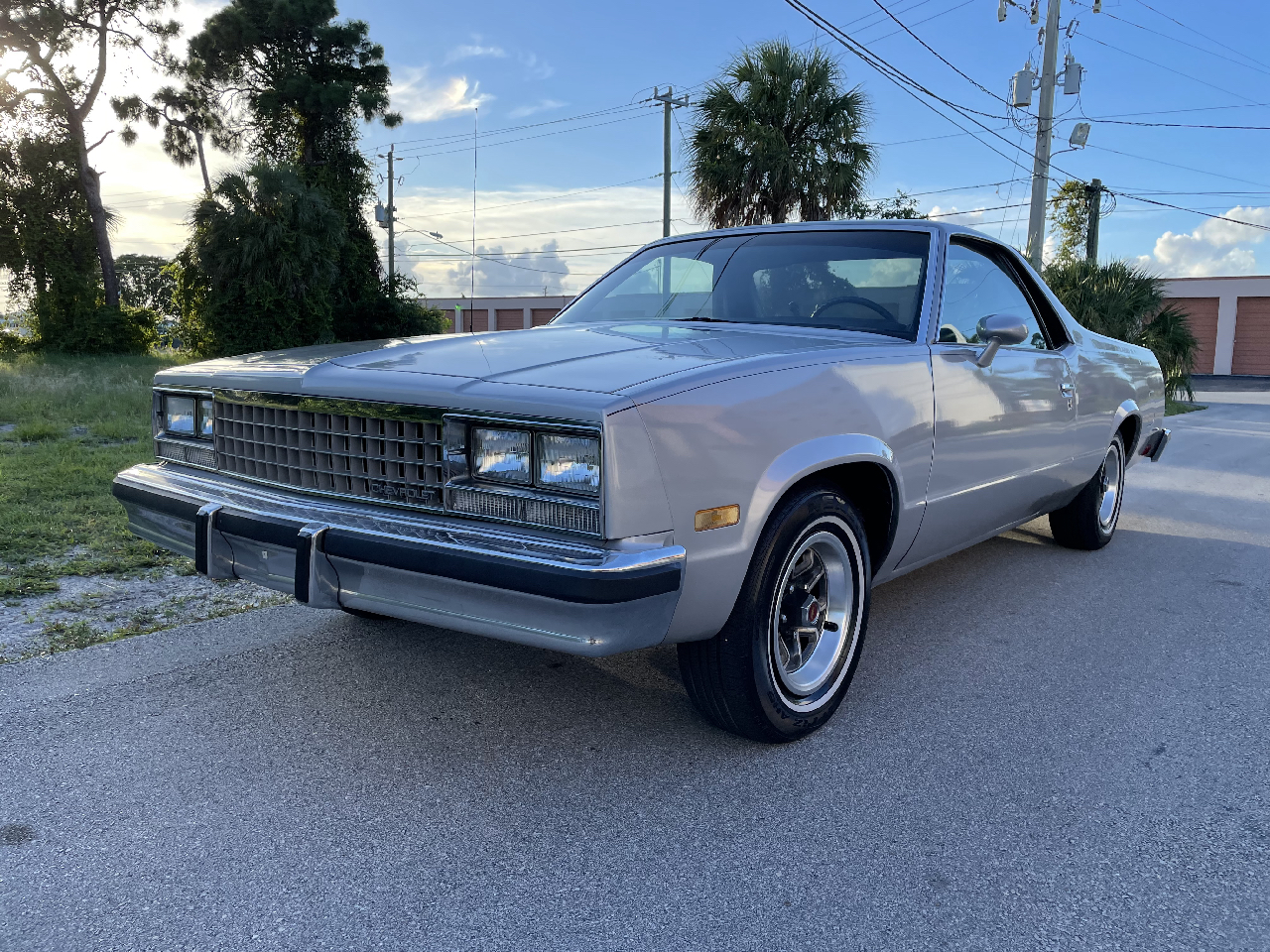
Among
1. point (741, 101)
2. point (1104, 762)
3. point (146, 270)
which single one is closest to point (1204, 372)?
point (741, 101)

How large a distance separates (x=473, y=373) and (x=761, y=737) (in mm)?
1269

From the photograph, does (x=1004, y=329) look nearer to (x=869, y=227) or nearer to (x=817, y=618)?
(x=869, y=227)

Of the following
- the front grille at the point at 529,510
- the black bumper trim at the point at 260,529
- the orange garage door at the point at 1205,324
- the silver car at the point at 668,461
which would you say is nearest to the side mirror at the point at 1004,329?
the silver car at the point at 668,461

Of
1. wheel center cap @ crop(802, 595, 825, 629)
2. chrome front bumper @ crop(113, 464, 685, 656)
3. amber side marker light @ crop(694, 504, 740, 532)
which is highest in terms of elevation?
amber side marker light @ crop(694, 504, 740, 532)

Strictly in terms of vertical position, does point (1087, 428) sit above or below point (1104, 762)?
above

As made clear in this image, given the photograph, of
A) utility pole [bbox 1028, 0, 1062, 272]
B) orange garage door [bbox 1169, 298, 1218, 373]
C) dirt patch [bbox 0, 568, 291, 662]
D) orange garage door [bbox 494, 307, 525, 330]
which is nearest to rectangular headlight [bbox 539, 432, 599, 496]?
dirt patch [bbox 0, 568, 291, 662]

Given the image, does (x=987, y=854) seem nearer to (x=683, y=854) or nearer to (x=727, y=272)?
(x=683, y=854)

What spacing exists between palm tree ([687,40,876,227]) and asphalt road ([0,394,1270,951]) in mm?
16204

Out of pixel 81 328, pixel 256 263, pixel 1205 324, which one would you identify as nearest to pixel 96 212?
pixel 81 328

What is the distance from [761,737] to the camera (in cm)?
268

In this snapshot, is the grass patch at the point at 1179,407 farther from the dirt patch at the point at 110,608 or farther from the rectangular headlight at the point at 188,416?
the rectangular headlight at the point at 188,416

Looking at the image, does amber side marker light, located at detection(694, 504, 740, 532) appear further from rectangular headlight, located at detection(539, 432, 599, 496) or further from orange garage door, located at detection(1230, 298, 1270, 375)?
orange garage door, located at detection(1230, 298, 1270, 375)

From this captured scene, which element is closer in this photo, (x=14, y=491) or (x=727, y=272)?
(x=727, y=272)

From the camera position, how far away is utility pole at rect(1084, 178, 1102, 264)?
27077 millimetres
